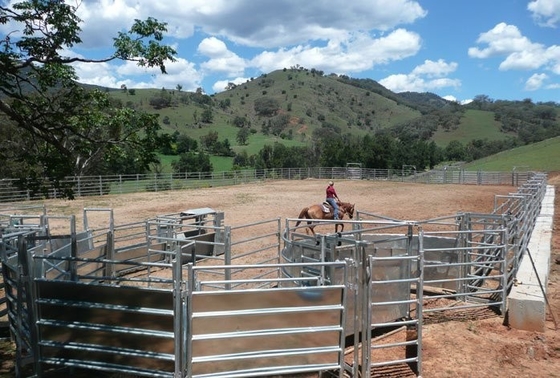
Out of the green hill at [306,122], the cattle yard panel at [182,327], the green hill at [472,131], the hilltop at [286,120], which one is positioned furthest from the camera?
the hilltop at [286,120]

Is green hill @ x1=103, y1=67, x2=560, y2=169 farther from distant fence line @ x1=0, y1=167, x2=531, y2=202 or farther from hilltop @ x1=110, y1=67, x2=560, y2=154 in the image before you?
distant fence line @ x1=0, y1=167, x2=531, y2=202

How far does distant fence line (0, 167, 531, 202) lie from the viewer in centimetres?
3069

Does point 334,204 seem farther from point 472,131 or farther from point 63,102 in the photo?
point 472,131

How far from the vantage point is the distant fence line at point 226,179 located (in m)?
Answer: 30.7

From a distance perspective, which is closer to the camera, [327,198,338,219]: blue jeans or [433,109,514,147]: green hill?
[327,198,338,219]: blue jeans

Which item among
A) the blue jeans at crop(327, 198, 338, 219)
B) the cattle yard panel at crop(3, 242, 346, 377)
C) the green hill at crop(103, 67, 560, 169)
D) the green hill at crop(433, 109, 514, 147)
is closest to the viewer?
the cattle yard panel at crop(3, 242, 346, 377)

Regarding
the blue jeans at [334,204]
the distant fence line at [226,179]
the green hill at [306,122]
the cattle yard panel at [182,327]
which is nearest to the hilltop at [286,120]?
the green hill at [306,122]

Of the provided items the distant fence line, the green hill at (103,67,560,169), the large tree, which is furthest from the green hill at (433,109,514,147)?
the large tree

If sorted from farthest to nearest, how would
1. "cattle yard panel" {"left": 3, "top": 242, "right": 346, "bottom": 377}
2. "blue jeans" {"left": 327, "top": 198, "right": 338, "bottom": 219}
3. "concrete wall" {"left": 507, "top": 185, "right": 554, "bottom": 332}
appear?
"blue jeans" {"left": 327, "top": 198, "right": 338, "bottom": 219}
"concrete wall" {"left": 507, "top": 185, "right": 554, "bottom": 332}
"cattle yard panel" {"left": 3, "top": 242, "right": 346, "bottom": 377}

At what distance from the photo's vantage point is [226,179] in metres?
43.2

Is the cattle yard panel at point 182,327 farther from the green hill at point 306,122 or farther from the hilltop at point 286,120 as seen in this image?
the hilltop at point 286,120

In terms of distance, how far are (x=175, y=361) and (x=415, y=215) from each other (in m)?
17.3

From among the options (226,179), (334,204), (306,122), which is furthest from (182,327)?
(306,122)

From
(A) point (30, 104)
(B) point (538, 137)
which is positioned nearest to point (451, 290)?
(A) point (30, 104)
